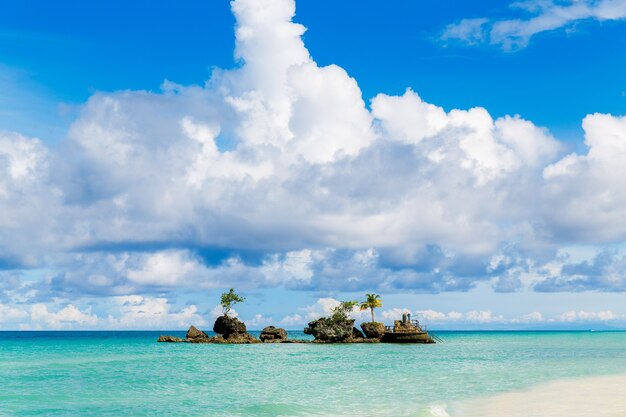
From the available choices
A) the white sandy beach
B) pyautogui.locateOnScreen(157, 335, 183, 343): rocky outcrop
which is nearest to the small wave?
the white sandy beach

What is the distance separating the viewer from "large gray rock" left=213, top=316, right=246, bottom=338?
121 m

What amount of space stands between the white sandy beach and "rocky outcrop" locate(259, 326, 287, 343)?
82852 millimetres

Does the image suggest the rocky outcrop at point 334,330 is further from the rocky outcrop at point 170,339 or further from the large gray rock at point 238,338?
the rocky outcrop at point 170,339

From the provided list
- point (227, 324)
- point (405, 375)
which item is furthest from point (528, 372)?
point (227, 324)

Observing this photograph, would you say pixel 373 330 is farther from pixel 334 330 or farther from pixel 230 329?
pixel 230 329

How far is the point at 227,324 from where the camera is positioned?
121 meters

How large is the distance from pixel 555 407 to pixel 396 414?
337 inches

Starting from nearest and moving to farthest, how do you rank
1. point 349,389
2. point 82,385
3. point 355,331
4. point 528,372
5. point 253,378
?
1. point 349,389
2. point 82,385
3. point 253,378
4. point 528,372
5. point 355,331

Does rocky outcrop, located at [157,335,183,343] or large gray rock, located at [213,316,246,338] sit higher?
large gray rock, located at [213,316,246,338]

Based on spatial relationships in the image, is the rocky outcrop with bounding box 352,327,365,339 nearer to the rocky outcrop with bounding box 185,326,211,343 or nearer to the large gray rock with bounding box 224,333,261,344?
the large gray rock with bounding box 224,333,261,344

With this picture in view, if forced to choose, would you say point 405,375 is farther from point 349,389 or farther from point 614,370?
point 614,370

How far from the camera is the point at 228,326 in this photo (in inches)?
4769

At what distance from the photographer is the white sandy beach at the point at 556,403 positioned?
3105 centimetres

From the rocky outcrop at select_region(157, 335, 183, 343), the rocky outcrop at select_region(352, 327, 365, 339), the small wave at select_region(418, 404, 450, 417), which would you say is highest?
the rocky outcrop at select_region(352, 327, 365, 339)
